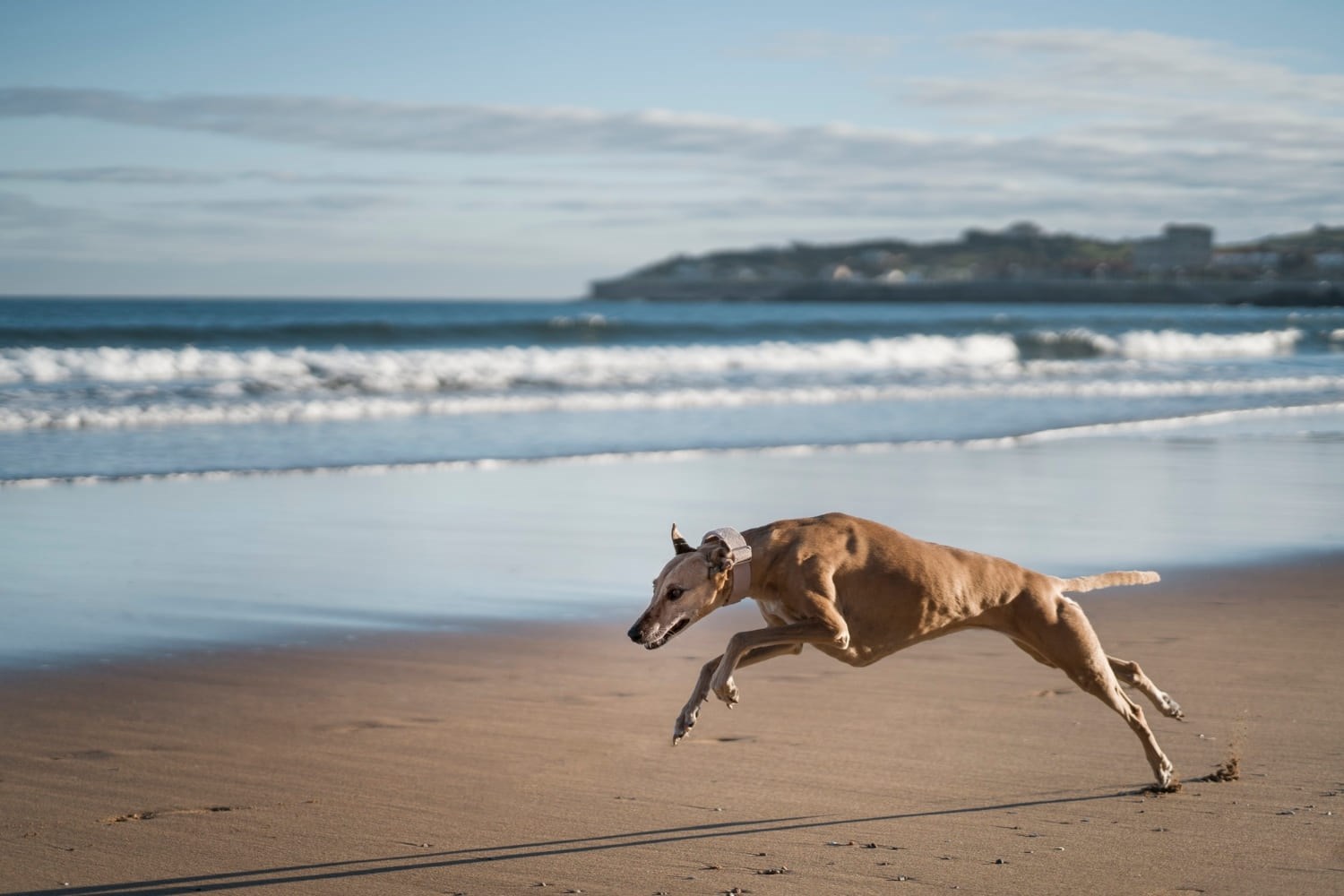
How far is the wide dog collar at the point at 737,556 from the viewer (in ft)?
15.5

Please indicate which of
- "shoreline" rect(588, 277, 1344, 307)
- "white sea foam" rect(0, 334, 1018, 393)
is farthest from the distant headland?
"white sea foam" rect(0, 334, 1018, 393)

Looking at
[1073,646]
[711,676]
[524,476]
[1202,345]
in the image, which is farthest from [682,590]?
[1202,345]

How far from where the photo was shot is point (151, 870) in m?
4.76

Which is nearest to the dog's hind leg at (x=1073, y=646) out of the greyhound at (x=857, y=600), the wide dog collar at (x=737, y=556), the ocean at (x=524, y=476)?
the greyhound at (x=857, y=600)

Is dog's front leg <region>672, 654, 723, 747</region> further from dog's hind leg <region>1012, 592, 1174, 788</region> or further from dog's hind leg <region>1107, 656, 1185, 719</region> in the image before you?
dog's hind leg <region>1107, 656, 1185, 719</region>

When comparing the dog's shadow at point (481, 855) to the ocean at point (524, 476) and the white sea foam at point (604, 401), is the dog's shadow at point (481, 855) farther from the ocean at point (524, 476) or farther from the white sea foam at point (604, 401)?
the white sea foam at point (604, 401)

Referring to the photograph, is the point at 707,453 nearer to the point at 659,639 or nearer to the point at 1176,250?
the point at 659,639

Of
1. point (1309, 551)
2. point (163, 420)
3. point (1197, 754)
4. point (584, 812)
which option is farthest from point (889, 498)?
point (163, 420)

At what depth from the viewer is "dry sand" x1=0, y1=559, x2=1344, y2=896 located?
4.77 metres

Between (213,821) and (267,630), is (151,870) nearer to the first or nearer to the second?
(213,821)

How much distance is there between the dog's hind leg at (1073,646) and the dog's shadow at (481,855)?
196 mm

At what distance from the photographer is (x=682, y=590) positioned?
4738 mm

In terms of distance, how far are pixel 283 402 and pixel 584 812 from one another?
62.2ft

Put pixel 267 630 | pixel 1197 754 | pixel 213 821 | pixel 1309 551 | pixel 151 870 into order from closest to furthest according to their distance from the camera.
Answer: pixel 151 870
pixel 213 821
pixel 1197 754
pixel 267 630
pixel 1309 551
